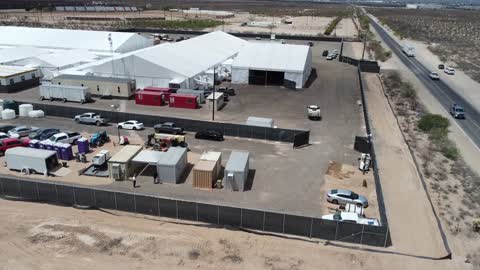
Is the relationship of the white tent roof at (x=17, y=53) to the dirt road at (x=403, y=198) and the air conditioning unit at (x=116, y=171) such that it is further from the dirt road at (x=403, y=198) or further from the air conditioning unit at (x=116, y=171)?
the dirt road at (x=403, y=198)

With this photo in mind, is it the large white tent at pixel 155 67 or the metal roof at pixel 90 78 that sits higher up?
the large white tent at pixel 155 67

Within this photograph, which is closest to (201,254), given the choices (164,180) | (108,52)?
(164,180)

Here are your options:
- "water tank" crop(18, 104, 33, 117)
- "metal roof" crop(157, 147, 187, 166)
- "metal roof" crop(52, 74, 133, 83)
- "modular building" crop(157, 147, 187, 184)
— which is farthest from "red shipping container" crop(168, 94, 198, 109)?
"modular building" crop(157, 147, 187, 184)

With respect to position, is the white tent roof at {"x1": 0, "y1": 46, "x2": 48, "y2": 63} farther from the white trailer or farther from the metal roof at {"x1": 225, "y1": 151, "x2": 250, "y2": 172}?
the metal roof at {"x1": 225, "y1": 151, "x2": 250, "y2": 172}

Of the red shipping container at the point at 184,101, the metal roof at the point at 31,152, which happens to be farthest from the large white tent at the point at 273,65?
the metal roof at the point at 31,152

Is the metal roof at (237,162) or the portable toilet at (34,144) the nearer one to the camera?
the metal roof at (237,162)

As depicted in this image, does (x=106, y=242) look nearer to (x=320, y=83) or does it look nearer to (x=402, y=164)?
(x=402, y=164)

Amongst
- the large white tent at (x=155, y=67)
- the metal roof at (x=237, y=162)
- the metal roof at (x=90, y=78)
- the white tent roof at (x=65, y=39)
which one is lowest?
the metal roof at (x=237, y=162)
